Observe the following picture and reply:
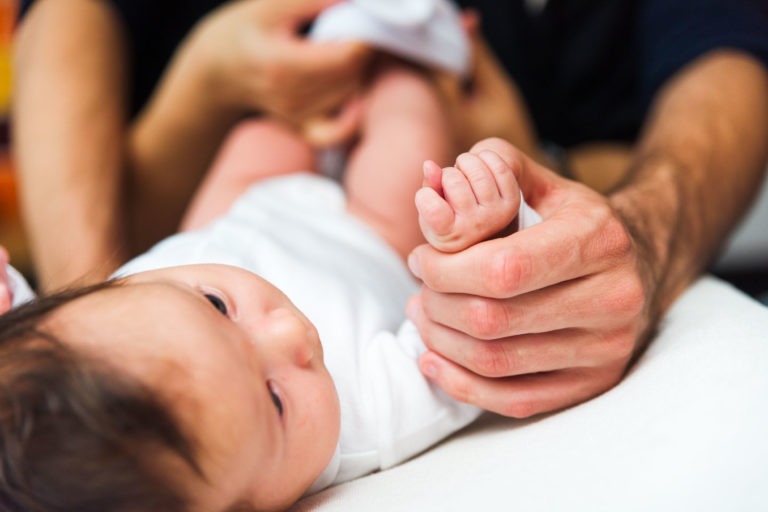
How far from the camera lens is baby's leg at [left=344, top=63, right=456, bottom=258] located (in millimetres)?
758

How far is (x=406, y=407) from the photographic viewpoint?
1.79 ft

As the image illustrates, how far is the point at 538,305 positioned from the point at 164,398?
9.8 inches

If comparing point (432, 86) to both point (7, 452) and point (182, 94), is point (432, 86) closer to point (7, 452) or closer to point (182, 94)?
point (182, 94)

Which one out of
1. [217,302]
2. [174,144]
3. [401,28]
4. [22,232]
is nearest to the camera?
[217,302]

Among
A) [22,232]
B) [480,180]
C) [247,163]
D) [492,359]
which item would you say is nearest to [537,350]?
[492,359]

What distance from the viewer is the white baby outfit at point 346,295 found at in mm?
545

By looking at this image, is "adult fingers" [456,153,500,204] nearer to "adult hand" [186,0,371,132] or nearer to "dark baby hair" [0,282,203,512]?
"dark baby hair" [0,282,203,512]

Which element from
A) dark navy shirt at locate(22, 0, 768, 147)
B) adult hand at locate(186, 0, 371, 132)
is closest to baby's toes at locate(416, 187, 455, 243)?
adult hand at locate(186, 0, 371, 132)

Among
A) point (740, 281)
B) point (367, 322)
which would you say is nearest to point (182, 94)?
point (367, 322)

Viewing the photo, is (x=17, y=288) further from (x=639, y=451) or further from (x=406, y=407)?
(x=639, y=451)

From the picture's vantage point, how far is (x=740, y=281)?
5.05 feet

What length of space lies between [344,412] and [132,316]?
0.18 metres

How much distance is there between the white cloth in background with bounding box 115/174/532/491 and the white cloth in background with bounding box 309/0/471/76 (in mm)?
209

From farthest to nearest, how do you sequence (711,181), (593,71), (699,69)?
(593,71), (699,69), (711,181)
